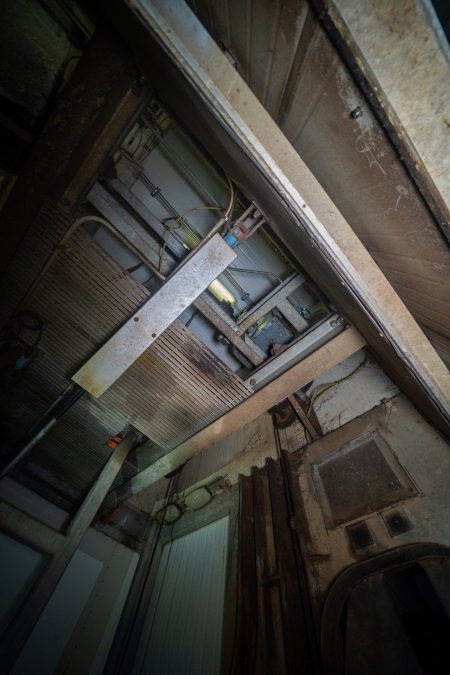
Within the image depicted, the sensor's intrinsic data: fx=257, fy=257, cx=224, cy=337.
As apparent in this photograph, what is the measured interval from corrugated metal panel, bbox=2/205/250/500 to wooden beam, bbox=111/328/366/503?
0.11 metres

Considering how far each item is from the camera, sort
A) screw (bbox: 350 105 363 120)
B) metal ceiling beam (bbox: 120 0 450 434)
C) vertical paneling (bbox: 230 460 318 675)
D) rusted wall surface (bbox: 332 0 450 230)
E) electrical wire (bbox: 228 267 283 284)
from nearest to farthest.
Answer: rusted wall surface (bbox: 332 0 450 230)
screw (bbox: 350 105 363 120)
metal ceiling beam (bbox: 120 0 450 434)
vertical paneling (bbox: 230 460 318 675)
electrical wire (bbox: 228 267 283 284)

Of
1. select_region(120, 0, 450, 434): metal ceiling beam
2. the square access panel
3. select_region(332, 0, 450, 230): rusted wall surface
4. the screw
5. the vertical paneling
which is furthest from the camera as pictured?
the square access panel

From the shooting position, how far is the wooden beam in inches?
93.8

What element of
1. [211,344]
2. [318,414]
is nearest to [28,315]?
[211,344]

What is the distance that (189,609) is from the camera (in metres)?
2.56

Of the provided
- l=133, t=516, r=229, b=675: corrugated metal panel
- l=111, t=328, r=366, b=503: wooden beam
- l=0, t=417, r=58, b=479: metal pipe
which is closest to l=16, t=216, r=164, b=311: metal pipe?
l=0, t=417, r=58, b=479: metal pipe

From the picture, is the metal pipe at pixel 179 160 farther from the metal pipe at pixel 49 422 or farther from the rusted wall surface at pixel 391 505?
the rusted wall surface at pixel 391 505

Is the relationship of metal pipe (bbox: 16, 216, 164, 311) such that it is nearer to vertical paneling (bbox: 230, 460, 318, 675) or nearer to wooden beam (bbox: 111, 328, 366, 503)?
wooden beam (bbox: 111, 328, 366, 503)

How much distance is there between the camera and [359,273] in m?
1.42

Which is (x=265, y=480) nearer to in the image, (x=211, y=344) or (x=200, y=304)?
(x=211, y=344)

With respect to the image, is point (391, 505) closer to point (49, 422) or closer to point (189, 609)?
point (189, 609)

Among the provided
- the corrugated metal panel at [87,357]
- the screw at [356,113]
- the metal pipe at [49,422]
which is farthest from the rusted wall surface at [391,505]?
the metal pipe at [49,422]

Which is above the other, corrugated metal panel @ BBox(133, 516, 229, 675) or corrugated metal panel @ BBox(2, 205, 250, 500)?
corrugated metal panel @ BBox(2, 205, 250, 500)

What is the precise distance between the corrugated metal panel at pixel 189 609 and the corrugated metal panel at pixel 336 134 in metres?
2.95
